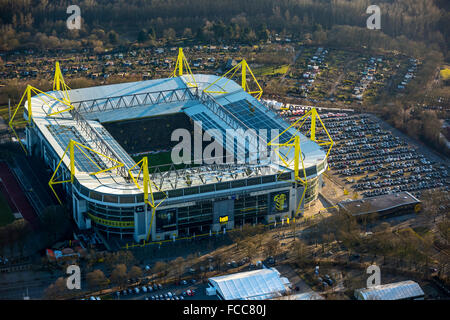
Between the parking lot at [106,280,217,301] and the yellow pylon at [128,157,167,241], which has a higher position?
the yellow pylon at [128,157,167,241]

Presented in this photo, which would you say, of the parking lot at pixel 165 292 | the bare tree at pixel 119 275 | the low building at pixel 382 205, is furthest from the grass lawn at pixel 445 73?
the bare tree at pixel 119 275

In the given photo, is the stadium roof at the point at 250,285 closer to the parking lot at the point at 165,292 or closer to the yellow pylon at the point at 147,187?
the parking lot at the point at 165,292

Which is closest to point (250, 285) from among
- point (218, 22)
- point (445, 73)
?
point (445, 73)

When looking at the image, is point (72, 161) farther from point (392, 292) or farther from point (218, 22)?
point (218, 22)

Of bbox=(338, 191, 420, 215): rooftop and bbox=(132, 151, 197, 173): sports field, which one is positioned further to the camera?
bbox=(132, 151, 197, 173): sports field

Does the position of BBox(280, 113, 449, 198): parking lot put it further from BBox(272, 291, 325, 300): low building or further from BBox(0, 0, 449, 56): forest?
BBox(0, 0, 449, 56): forest

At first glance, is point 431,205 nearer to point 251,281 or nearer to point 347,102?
point 251,281

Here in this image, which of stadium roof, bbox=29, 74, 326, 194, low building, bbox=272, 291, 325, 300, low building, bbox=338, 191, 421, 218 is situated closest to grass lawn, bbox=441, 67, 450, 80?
stadium roof, bbox=29, 74, 326, 194
